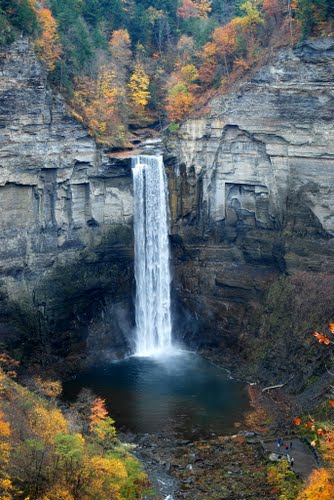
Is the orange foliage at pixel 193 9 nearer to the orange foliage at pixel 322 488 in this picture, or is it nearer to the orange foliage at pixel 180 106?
the orange foliage at pixel 180 106

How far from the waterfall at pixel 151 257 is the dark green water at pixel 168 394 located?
299cm

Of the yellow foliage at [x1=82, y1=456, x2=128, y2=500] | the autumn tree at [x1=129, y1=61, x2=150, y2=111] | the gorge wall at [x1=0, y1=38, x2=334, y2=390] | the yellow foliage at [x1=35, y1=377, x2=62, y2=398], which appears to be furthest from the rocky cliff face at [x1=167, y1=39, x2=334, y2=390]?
the yellow foliage at [x1=82, y1=456, x2=128, y2=500]

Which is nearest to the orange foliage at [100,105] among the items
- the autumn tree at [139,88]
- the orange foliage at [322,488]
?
the autumn tree at [139,88]

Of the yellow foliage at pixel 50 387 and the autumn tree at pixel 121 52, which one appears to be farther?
the autumn tree at pixel 121 52

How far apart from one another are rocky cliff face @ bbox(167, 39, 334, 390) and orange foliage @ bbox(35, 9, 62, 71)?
34.0 ft

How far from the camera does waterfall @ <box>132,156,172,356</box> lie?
57.0 metres

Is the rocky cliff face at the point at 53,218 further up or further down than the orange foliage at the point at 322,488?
further up

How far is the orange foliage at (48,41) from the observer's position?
52.4 m

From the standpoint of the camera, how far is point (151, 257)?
5825cm

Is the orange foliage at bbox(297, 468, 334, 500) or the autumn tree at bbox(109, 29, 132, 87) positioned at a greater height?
the autumn tree at bbox(109, 29, 132, 87)

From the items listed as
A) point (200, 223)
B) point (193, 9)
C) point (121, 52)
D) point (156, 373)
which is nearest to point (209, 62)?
point (121, 52)

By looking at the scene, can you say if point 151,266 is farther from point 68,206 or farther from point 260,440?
point 260,440

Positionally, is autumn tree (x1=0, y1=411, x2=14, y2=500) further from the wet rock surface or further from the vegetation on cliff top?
the vegetation on cliff top

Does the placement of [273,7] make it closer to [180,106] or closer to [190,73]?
[190,73]
